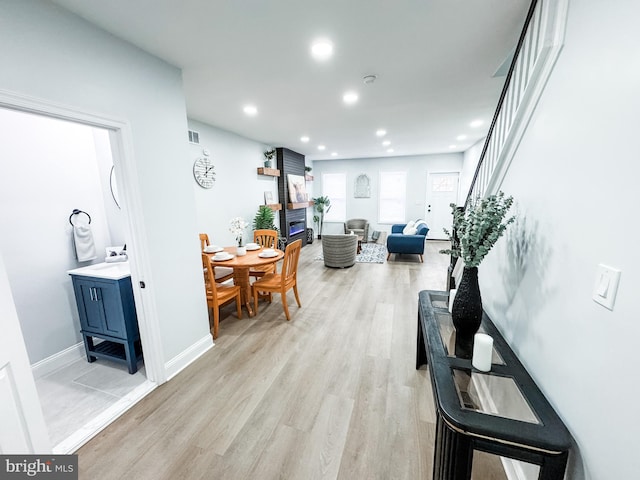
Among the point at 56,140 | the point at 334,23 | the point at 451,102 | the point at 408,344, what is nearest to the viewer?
the point at 334,23

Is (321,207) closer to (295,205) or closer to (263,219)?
(295,205)

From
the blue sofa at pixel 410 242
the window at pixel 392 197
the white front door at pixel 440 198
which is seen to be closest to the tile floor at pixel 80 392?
the blue sofa at pixel 410 242

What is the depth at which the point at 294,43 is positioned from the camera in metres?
1.89

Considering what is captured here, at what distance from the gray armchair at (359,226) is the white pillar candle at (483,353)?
21.4 feet

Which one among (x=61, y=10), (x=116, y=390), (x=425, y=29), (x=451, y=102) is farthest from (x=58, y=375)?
(x=451, y=102)

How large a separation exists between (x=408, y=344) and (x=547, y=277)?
1732 mm

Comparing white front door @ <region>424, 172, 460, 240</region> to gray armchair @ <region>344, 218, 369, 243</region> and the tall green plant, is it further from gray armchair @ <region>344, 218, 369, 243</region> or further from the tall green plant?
the tall green plant

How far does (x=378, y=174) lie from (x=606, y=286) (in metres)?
7.81

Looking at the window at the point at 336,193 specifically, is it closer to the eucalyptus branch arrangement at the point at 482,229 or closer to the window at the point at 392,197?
the window at the point at 392,197

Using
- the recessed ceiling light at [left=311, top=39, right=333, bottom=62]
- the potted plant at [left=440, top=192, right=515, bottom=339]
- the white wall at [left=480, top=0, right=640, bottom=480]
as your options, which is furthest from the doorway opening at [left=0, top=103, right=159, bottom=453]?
the white wall at [left=480, top=0, right=640, bottom=480]

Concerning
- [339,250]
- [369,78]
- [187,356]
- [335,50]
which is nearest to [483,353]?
[335,50]

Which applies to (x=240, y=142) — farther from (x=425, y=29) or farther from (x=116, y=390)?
(x=116, y=390)

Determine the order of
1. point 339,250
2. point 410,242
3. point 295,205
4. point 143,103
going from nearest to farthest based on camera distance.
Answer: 1. point 143,103
2. point 339,250
3. point 410,242
4. point 295,205

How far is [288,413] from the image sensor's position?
71.1 inches
